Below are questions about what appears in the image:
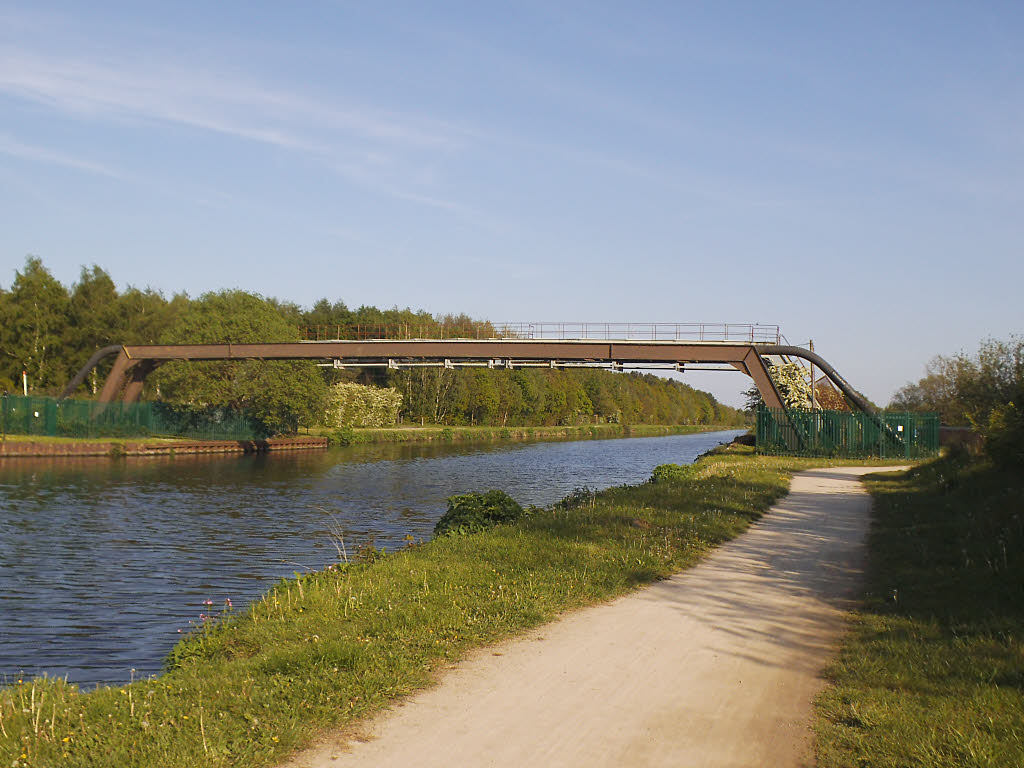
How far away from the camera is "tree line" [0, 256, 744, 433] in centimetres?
5594

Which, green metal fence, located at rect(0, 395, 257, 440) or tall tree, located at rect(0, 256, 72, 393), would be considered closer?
green metal fence, located at rect(0, 395, 257, 440)

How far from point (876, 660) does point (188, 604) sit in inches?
409

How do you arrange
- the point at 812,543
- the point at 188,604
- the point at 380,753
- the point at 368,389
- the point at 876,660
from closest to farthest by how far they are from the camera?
the point at 380,753 < the point at 876,660 < the point at 188,604 < the point at 812,543 < the point at 368,389

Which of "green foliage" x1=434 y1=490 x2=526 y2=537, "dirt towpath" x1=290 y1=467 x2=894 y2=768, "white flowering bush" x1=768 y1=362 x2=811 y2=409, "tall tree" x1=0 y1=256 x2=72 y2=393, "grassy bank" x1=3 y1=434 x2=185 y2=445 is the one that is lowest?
"dirt towpath" x1=290 y1=467 x2=894 y2=768

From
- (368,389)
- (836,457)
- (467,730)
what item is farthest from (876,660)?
(368,389)

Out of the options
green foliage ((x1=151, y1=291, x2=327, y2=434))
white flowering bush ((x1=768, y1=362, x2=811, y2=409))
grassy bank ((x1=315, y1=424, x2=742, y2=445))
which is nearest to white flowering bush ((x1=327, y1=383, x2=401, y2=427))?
grassy bank ((x1=315, y1=424, x2=742, y2=445))

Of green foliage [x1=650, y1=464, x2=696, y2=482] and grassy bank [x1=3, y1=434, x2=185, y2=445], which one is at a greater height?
grassy bank [x1=3, y1=434, x2=185, y2=445]

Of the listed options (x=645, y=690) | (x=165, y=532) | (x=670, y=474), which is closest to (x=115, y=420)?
(x=165, y=532)

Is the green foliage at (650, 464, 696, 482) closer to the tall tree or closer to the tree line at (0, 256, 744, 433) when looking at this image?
the tree line at (0, 256, 744, 433)

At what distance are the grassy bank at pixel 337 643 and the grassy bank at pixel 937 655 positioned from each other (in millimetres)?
3089

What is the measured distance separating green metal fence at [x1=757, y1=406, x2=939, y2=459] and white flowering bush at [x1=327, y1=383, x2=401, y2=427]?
139 feet

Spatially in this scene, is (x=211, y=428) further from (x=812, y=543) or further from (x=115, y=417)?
(x=812, y=543)

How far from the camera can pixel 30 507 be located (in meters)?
25.0

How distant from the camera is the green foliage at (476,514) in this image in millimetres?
15953
